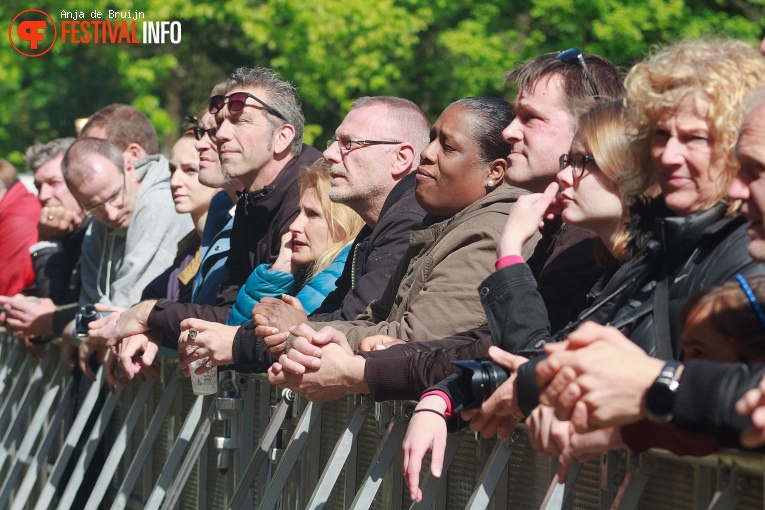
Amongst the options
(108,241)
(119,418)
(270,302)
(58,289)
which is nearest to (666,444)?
(270,302)

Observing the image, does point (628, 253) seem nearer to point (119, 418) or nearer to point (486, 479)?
point (486, 479)

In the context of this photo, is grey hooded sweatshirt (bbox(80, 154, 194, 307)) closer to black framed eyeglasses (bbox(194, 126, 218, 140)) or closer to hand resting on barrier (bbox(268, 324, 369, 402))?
black framed eyeglasses (bbox(194, 126, 218, 140))

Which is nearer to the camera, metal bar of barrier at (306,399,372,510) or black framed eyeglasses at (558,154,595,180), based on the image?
black framed eyeglasses at (558,154,595,180)

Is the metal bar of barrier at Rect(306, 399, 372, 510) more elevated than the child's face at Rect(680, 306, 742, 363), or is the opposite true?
the child's face at Rect(680, 306, 742, 363)

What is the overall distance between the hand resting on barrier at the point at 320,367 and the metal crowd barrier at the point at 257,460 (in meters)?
0.13

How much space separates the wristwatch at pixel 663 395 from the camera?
8.26 feet

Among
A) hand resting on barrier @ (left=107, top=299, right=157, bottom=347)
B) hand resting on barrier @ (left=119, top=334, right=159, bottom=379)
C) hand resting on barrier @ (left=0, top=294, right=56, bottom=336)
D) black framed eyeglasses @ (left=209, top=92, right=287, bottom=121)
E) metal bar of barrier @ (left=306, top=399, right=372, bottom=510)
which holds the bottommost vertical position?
hand resting on barrier @ (left=0, top=294, right=56, bottom=336)

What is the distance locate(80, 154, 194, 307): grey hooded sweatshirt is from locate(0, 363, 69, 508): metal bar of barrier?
522 millimetres

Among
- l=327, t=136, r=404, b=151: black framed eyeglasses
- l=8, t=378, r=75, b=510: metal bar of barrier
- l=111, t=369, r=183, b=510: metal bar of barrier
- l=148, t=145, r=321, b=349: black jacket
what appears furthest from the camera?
l=8, t=378, r=75, b=510: metal bar of barrier

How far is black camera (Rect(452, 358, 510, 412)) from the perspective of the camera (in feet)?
11.0

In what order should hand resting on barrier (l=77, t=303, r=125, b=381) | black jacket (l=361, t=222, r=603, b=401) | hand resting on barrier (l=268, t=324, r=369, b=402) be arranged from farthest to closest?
hand resting on barrier (l=77, t=303, r=125, b=381), hand resting on barrier (l=268, t=324, r=369, b=402), black jacket (l=361, t=222, r=603, b=401)

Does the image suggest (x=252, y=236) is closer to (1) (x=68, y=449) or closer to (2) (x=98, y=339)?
(2) (x=98, y=339)

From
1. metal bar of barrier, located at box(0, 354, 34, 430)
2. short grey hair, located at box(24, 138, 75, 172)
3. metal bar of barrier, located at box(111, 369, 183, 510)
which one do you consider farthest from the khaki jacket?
short grey hair, located at box(24, 138, 75, 172)

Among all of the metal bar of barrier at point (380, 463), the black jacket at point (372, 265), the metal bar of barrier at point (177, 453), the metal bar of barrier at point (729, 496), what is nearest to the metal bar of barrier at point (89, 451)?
the metal bar of barrier at point (177, 453)
